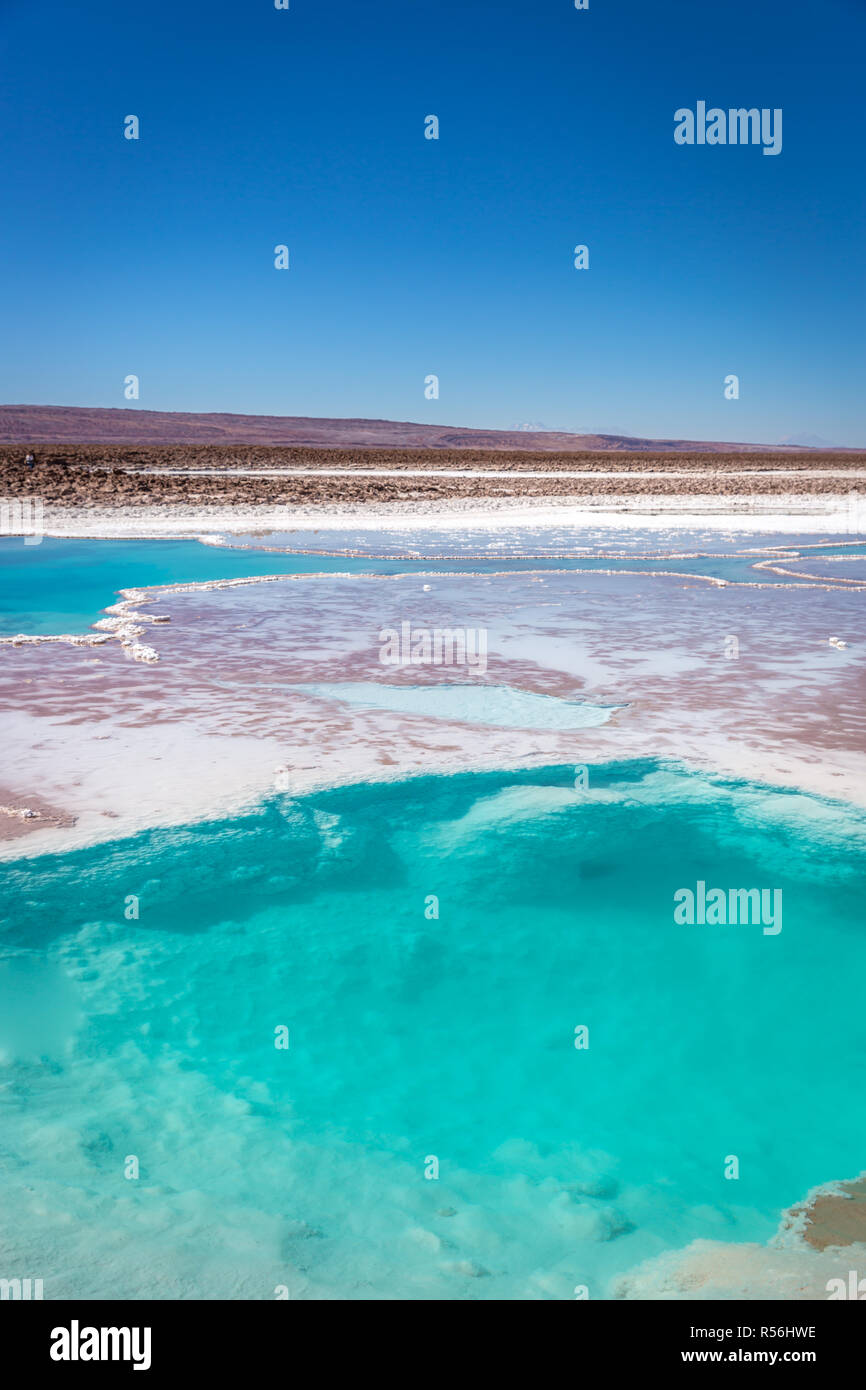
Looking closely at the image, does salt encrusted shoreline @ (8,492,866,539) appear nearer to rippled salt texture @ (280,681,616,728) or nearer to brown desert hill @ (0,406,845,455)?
rippled salt texture @ (280,681,616,728)

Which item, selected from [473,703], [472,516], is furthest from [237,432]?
[473,703]

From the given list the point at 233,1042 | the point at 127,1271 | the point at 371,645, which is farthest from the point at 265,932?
the point at 371,645

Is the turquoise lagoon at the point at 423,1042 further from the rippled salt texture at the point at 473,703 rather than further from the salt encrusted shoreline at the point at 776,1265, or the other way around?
the rippled salt texture at the point at 473,703

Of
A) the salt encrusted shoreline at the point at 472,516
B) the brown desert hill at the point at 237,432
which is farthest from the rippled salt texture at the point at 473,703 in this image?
the brown desert hill at the point at 237,432

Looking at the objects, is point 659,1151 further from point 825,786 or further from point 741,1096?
point 825,786

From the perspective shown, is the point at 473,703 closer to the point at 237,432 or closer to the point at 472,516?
the point at 472,516
